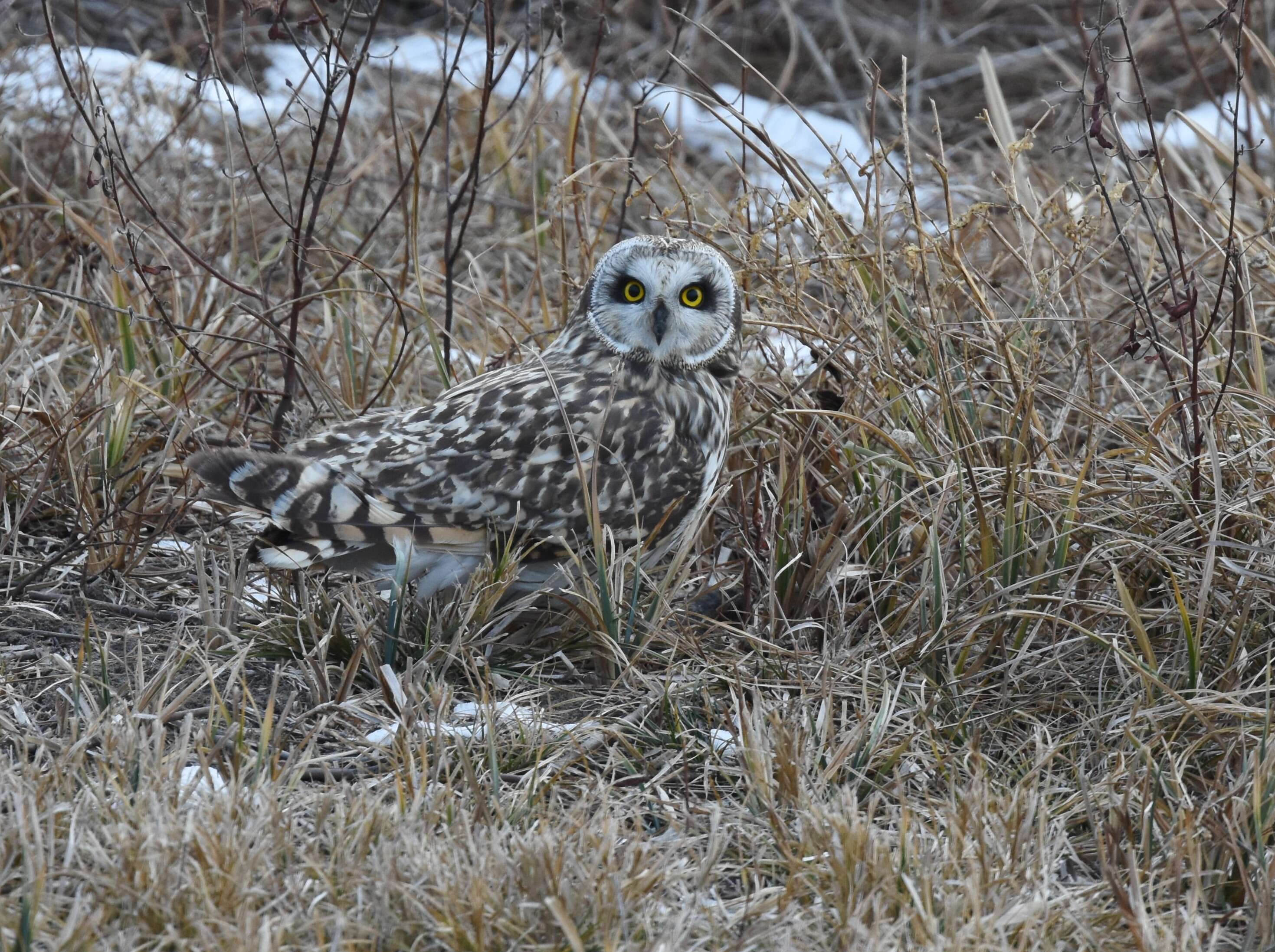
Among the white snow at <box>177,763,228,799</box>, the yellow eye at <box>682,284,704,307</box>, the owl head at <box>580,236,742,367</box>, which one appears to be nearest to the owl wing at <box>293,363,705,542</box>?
the owl head at <box>580,236,742,367</box>

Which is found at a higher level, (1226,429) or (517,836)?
(1226,429)

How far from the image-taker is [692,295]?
348 centimetres

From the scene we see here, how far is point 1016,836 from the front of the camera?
8.13 feet

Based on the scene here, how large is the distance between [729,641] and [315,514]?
1019 mm

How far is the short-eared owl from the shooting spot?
3.13 meters

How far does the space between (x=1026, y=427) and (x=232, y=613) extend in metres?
1.86

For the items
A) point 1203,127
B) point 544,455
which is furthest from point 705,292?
point 1203,127

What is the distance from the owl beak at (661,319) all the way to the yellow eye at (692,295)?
0.05 m

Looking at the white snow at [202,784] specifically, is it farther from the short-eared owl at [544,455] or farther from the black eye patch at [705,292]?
the black eye patch at [705,292]

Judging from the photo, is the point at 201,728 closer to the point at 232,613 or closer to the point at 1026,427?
the point at 232,613

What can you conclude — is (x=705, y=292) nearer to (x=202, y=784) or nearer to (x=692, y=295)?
(x=692, y=295)

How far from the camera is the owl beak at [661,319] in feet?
11.4

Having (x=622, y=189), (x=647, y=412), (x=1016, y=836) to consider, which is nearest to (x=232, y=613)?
(x=647, y=412)

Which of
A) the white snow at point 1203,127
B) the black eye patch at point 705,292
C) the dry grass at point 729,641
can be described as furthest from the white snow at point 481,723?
the white snow at point 1203,127
